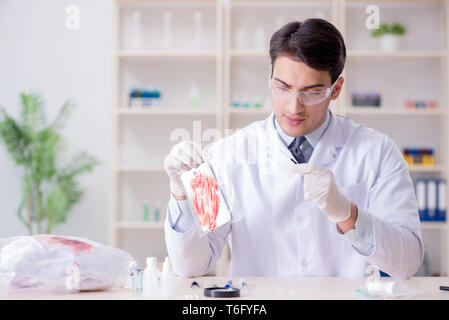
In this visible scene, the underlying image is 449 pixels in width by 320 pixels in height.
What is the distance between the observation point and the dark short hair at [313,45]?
158 centimetres

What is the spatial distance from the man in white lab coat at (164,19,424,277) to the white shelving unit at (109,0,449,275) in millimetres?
2006

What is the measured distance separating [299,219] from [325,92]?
378 millimetres

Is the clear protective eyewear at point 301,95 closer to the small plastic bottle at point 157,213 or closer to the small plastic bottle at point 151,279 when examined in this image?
the small plastic bottle at point 151,279

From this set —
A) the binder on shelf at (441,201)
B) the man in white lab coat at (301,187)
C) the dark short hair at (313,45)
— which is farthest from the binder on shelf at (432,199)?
the dark short hair at (313,45)

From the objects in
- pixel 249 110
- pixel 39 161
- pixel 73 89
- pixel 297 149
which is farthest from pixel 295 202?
pixel 73 89

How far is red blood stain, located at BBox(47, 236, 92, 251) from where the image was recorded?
50.7 inches

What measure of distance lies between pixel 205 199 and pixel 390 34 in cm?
270

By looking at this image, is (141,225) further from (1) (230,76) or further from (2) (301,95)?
(2) (301,95)

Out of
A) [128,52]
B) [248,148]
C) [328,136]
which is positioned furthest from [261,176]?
[128,52]

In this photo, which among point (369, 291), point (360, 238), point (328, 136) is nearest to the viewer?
point (369, 291)

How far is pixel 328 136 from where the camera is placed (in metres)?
1.76

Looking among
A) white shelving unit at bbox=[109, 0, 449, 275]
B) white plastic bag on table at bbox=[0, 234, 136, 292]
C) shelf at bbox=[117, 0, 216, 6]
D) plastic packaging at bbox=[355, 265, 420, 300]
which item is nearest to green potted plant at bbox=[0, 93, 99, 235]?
white shelving unit at bbox=[109, 0, 449, 275]

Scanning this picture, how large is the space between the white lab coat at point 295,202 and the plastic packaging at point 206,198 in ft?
0.44

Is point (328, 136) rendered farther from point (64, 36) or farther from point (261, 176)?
point (64, 36)
